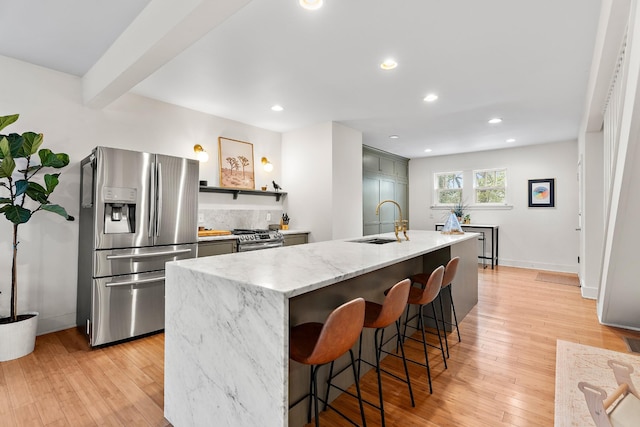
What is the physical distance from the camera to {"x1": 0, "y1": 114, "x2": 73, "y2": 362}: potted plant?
8.26ft

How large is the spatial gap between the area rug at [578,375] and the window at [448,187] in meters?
4.80

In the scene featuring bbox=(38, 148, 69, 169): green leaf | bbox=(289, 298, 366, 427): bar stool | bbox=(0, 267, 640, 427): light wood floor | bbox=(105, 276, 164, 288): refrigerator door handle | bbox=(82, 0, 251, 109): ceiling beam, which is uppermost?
bbox=(82, 0, 251, 109): ceiling beam

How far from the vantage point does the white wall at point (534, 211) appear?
598 centimetres

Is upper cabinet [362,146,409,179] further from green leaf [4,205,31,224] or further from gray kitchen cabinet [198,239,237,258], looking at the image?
green leaf [4,205,31,224]

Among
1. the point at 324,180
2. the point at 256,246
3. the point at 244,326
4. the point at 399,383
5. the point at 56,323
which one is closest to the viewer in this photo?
the point at 244,326

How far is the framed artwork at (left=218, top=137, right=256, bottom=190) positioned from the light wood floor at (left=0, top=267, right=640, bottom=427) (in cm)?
226

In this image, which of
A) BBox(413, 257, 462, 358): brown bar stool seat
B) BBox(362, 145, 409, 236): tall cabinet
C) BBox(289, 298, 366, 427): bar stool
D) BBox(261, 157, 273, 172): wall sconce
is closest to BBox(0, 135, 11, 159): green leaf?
BBox(289, 298, 366, 427): bar stool

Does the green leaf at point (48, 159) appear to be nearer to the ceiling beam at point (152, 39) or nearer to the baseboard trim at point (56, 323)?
the ceiling beam at point (152, 39)

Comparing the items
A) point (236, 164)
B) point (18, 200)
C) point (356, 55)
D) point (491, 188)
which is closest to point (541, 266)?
point (491, 188)

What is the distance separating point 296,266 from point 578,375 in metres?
2.34

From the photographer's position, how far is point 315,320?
190 centimetres

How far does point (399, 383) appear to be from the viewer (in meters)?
2.22

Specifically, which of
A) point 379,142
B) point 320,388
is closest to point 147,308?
point 320,388

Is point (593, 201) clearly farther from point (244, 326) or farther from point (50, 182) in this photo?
point (50, 182)
